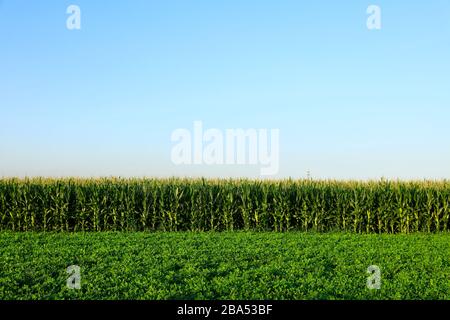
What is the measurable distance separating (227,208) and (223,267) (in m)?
11.8

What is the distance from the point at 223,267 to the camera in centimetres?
1354

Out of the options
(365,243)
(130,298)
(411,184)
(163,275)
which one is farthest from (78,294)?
(411,184)

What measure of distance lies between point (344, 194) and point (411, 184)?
12.9 feet

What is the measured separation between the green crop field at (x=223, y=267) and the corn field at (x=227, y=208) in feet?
16.9

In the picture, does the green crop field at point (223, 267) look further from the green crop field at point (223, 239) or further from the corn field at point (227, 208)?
the corn field at point (227, 208)

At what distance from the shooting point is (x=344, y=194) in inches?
1019

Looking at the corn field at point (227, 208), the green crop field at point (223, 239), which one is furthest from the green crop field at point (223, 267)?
the corn field at point (227, 208)

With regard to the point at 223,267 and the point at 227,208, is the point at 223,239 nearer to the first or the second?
the point at 223,267

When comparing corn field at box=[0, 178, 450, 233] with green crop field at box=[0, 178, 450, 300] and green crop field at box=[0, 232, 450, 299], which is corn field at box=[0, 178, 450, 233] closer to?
green crop field at box=[0, 178, 450, 300]

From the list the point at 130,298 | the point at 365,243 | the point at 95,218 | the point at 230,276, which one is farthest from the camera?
the point at 95,218

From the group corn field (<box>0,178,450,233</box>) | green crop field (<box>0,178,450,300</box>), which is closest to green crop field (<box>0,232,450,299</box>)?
green crop field (<box>0,178,450,300</box>)

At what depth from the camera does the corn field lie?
25.3 m

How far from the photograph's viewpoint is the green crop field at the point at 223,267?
11.4 m

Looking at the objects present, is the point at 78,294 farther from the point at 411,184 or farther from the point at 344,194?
the point at 411,184
